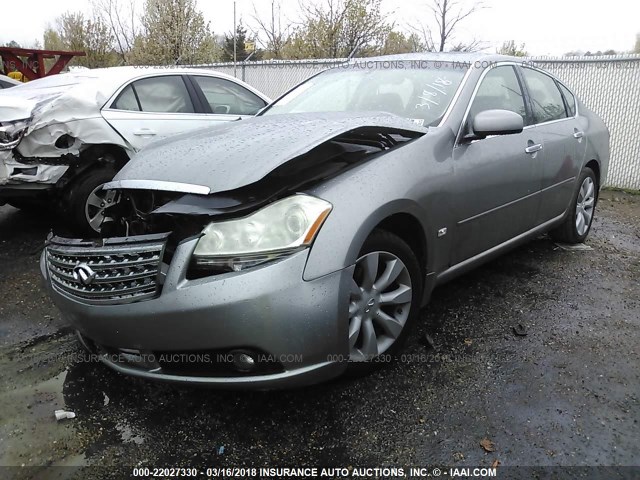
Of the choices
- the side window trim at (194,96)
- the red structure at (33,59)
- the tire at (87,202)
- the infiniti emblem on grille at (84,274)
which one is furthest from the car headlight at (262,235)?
the red structure at (33,59)

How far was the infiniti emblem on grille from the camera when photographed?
2.20 metres

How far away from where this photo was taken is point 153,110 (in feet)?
17.1

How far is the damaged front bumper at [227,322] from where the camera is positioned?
205cm

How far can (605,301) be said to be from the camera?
3.70 meters

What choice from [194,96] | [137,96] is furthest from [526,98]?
[137,96]

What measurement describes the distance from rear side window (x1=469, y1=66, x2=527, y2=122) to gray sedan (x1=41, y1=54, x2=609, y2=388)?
0.16 feet

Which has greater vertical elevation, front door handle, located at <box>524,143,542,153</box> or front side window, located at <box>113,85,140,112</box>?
front side window, located at <box>113,85,140,112</box>

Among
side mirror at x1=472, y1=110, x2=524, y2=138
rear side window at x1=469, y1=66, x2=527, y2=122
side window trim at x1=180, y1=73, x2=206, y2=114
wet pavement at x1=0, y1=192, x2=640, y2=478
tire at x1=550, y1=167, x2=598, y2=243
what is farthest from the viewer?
side window trim at x1=180, y1=73, x2=206, y2=114

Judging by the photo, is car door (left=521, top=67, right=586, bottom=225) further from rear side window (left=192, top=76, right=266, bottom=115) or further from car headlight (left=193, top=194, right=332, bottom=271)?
rear side window (left=192, top=76, right=266, bottom=115)

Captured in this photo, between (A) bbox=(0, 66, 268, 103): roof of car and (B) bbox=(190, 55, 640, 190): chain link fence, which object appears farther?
(B) bbox=(190, 55, 640, 190): chain link fence

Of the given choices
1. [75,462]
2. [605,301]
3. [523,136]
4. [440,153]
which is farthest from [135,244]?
[605,301]

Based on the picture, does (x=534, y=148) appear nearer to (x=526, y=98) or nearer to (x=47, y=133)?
→ (x=526, y=98)

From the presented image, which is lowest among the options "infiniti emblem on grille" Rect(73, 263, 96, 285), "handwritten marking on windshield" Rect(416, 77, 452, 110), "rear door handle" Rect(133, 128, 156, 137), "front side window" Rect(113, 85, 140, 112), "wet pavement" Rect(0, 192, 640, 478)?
"wet pavement" Rect(0, 192, 640, 478)

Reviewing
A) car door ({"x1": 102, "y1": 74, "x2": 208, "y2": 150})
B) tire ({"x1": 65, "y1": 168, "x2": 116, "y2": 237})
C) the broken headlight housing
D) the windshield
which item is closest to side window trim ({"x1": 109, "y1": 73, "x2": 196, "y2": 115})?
car door ({"x1": 102, "y1": 74, "x2": 208, "y2": 150})
